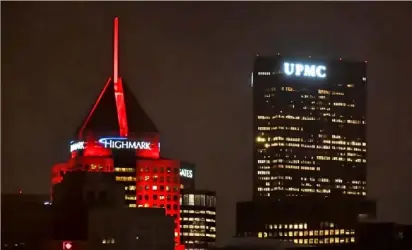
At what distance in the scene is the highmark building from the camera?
2749 inches

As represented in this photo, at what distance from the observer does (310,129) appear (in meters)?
71.8

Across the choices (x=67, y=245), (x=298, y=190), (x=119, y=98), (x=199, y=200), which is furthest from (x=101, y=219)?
(x=298, y=190)

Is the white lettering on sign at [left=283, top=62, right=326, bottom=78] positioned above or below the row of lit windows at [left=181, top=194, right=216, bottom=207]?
above

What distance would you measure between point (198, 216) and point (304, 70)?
21841 millimetres

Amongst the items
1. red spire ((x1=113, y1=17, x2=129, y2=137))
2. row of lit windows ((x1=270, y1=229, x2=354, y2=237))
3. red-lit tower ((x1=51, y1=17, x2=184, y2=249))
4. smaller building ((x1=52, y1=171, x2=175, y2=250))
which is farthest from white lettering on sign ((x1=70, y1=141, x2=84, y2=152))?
smaller building ((x1=52, y1=171, x2=175, y2=250))

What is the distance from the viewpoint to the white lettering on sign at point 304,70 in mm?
72438

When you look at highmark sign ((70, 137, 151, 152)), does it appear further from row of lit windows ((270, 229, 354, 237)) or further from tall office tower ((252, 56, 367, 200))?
tall office tower ((252, 56, 367, 200))

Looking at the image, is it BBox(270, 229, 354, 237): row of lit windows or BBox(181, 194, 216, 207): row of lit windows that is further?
BBox(270, 229, 354, 237): row of lit windows

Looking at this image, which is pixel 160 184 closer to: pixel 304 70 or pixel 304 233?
pixel 304 233

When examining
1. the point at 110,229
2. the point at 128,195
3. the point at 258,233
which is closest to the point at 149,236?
the point at 110,229

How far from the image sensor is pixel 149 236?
37656 millimetres

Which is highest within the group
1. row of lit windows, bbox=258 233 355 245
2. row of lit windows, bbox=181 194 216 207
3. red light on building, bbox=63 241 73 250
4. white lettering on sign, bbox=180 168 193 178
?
white lettering on sign, bbox=180 168 193 178

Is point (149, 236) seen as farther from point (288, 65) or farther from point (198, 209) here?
point (288, 65)

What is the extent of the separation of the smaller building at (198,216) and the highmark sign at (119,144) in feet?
9.47
